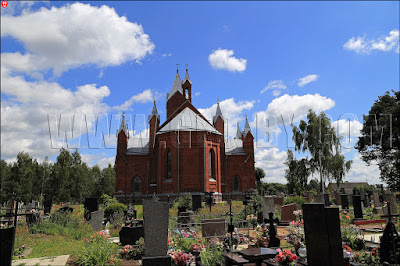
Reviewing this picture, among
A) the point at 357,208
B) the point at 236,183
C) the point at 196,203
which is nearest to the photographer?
the point at 357,208

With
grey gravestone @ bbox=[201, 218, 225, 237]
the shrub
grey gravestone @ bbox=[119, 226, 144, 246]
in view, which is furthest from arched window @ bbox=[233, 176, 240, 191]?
the shrub

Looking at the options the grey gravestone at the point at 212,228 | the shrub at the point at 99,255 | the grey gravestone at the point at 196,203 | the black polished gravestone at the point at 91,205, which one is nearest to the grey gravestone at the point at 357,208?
the grey gravestone at the point at 212,228

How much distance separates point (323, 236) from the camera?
18.3 ft

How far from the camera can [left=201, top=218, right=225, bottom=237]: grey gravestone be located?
9.89m

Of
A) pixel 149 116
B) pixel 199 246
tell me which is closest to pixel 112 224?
pixel 199 246

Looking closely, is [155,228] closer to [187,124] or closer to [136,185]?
[187,124]

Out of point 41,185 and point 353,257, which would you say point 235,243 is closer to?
point 353,257

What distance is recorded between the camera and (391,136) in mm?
26906

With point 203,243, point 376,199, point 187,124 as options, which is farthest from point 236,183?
point 203,243

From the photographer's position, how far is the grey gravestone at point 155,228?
561cm

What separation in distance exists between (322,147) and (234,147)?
1182cm

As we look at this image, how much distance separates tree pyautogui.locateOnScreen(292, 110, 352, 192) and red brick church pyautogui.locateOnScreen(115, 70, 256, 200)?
771 cm

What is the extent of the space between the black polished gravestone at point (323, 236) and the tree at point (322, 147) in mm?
26435

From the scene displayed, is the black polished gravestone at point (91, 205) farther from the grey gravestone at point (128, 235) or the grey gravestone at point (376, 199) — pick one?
the grey gravestone at point (376, 199)
